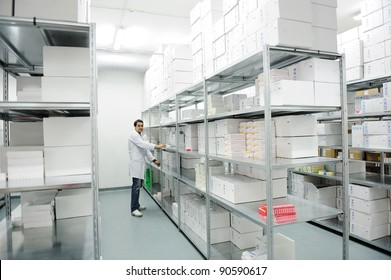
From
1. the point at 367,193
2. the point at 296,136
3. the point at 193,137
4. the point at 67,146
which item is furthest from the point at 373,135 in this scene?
the point at 67,146

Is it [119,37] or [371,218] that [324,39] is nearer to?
[371,218]

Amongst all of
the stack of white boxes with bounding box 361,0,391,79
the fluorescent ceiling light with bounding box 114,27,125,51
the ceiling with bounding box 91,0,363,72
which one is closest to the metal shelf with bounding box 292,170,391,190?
the stack of white boxes with bounding box 361,0,391,79

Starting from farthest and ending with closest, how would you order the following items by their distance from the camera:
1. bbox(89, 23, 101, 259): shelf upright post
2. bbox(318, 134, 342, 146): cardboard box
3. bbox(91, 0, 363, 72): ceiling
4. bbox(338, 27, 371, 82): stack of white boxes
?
bbox(318, 134, 342, 146): cardboard box, bbox(91, 0, 363, 72): ceiling, bbox(338, 27, 371, 82): stack of white boxes, bbox(89, 23, 101, 259): shelf upright post

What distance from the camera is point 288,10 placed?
77.2 inches

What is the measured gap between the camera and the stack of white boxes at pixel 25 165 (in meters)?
1.88

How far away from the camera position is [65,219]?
244 cm

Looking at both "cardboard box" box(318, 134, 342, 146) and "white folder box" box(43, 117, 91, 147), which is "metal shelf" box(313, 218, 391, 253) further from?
"white folder box" box(43, 117, 91, 147)

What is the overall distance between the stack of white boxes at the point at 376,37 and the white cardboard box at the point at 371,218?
1701 millimetres

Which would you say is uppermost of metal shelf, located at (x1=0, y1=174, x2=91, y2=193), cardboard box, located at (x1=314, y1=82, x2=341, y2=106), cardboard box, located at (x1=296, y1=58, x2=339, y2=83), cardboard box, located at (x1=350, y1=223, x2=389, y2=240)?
cardboard box, located at (x1=296, y1=58, x2=339, y2=83)

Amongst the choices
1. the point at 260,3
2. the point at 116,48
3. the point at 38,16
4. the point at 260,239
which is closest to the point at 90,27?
the point at 38,16

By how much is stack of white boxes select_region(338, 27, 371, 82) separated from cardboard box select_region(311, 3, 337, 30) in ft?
5.27

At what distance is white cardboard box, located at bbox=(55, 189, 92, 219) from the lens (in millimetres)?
2371

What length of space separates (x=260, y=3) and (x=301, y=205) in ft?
5.72
